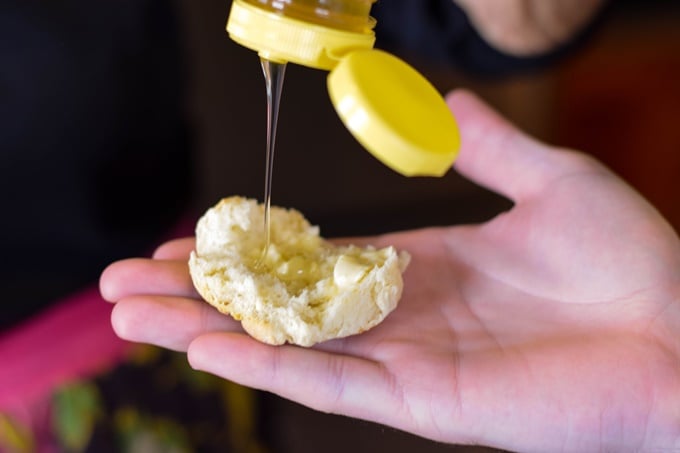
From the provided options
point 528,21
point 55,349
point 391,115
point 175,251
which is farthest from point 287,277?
point 528,21

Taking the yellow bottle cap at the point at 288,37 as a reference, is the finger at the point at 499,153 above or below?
below

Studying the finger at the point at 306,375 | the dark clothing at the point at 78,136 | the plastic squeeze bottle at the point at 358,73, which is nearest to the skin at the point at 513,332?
the finger at the point at 306,375

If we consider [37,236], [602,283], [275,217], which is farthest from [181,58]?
[602,283]

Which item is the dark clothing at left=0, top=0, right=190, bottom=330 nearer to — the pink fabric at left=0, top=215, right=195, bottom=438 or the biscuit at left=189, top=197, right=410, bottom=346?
the pink fabric at left=0, top=215, right=195, bottom=438

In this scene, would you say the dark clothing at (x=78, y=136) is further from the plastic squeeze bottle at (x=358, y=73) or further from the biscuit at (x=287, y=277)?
the plastic squeeze bottle at (x=358, y=73)

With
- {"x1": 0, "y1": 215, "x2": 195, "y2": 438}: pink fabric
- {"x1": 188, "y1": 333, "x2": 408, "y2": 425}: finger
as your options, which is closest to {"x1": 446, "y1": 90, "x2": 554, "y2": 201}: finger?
{"x1": 188, "y1": 333, "x2": 408, "y2": 425}: finger

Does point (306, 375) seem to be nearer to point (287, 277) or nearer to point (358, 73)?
point (287, 277)

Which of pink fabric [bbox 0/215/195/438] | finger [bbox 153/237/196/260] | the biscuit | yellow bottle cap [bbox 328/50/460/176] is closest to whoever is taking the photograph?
yellow bottle cap [bbox 328/50/460/176]

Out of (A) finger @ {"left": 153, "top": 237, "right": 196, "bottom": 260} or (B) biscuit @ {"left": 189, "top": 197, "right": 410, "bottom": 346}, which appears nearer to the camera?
(B) biscuit @ {"left": 189, "top": 197, "right": 410, "bottom": 346}
